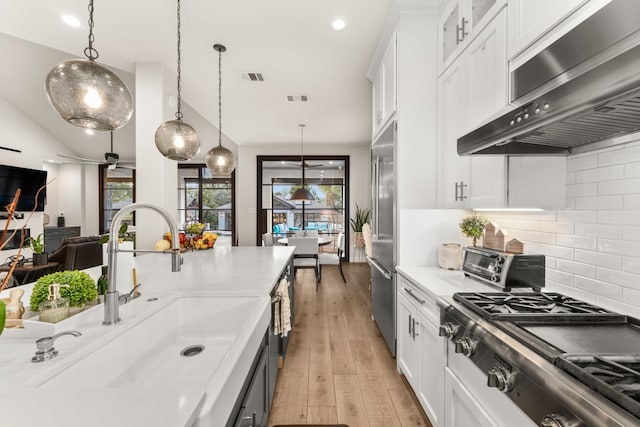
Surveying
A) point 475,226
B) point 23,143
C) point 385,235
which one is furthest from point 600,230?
point 23,143

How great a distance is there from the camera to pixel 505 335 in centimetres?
98

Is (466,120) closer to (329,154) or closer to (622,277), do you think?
(622,277)

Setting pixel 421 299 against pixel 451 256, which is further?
pixel 451 256

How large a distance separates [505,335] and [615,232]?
773 millimetres

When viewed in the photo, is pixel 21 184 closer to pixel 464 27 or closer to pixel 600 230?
pixel 464 27

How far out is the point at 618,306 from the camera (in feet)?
3.97

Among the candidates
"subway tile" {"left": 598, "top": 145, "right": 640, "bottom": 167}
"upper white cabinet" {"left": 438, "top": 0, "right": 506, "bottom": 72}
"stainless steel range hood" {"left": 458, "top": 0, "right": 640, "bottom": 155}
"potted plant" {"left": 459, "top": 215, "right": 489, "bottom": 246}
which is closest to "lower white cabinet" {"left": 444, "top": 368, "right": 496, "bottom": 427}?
"potted plant" {"left": 459, "top": 215, "right": 489, "bottom": 246}

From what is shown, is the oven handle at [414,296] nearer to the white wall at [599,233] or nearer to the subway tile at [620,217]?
the white wall at [599,233]

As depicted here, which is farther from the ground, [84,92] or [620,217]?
[84,92]

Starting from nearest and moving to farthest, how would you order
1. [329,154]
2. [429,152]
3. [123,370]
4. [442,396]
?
1. [123,370]
2. [442,396]
3. [429,152]
4. [329,154]

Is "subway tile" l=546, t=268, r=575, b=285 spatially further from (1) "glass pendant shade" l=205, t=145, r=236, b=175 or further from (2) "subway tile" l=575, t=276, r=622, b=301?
(1) "glass pendant shade" l=205, t=145, r=236, b=175

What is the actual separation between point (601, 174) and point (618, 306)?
0.58 m

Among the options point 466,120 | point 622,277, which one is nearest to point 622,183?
point 622,277

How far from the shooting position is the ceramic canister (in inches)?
80.8
